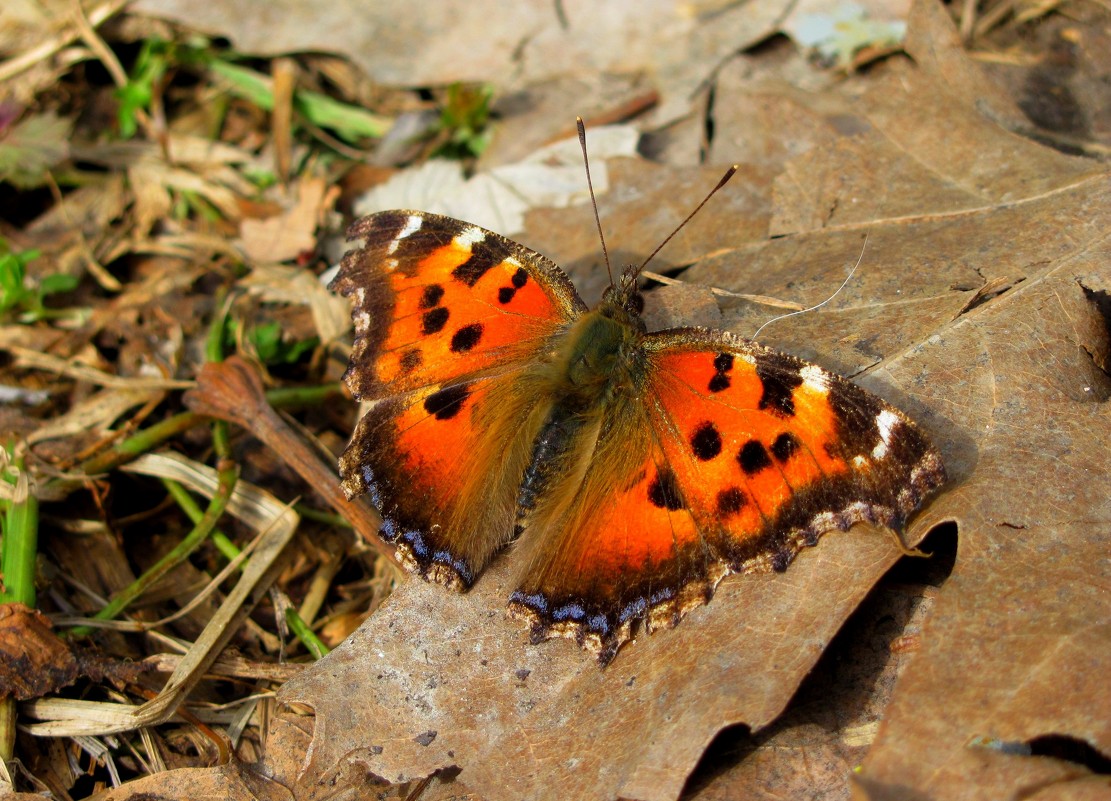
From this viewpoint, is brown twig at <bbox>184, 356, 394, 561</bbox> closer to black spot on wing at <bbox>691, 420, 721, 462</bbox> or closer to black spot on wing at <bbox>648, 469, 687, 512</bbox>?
black spot on wing at <bbox>648, 469, 687, 512</bbox>

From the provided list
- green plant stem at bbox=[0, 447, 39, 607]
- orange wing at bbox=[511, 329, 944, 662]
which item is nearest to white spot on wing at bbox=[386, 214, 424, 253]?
orange wing at bbox=[511, 329, 944, 662]

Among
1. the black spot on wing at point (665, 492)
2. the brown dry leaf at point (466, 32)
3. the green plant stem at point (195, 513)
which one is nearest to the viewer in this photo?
the black spot on wing at point (665, 492)

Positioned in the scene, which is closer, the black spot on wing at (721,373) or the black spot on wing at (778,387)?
the black spot on wing at (778,387)

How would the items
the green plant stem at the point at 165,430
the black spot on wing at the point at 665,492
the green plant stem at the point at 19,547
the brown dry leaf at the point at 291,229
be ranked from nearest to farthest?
1. the black spot on wing at the point at 665,492
2. the green plant stem at the point at 19,547
3. the green plant stem at the point at 165,430
4. the brown dry leaf at the point at 291,229

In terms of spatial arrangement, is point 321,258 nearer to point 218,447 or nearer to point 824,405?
point 218,447

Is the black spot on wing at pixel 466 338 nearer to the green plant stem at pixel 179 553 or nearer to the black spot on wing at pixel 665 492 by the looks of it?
the black spot on wing at pixel 665 492

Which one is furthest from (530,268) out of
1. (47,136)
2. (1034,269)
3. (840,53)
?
(47,136)

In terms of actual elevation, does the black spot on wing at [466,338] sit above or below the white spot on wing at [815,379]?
below

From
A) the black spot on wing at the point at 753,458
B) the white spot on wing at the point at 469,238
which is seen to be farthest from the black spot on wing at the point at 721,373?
the white spot on wing at the point at 469,238

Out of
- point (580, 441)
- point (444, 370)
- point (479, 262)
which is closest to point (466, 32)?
point (479, 262)
